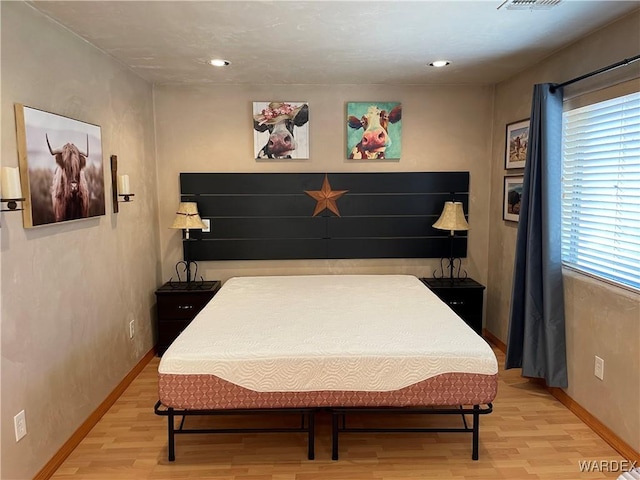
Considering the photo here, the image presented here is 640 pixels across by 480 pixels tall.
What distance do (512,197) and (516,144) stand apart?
1.44ft

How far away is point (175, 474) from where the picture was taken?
2361mm

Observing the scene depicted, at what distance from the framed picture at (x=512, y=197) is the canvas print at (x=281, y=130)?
1803mm

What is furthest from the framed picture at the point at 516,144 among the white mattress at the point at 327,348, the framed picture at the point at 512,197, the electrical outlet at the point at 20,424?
the electrical outlet at the point at 20,424

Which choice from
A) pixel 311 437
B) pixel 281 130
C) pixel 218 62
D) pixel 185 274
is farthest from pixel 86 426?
pixel 281 130

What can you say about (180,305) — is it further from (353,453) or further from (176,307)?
(353,453)

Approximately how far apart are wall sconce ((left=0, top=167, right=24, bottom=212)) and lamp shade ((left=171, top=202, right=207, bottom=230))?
187 cm

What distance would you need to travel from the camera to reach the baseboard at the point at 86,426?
235cm

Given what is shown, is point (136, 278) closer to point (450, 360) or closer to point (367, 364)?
point (367, 364)

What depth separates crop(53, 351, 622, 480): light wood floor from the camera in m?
2.36

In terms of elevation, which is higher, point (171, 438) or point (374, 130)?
point (374, 130)

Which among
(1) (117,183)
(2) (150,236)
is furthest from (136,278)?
(1) (117,183)

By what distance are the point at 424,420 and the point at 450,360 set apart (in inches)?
30.5

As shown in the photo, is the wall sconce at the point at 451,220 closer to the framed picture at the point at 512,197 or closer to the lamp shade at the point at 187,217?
the framed picture at the point at 512,197

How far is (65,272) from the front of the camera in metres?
2.57
